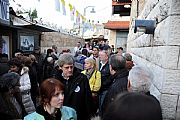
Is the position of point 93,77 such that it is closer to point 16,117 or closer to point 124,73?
point 124,73

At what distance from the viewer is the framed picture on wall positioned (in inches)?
445

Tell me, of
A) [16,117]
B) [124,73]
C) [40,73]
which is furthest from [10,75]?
[40,73]

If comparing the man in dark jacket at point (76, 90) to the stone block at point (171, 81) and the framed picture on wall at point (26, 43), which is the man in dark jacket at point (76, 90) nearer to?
the stone block at point (171, 81)

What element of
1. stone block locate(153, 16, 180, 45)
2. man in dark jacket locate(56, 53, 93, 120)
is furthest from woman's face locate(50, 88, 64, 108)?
stone block locate(153, 16, 180, 45)

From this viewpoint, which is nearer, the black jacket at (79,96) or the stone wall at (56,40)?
the black jacket at (79,96)

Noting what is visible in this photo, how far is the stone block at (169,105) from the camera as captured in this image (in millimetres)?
3008

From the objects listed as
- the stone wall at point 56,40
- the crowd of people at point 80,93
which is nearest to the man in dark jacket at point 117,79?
the crowd of people at point 80,93

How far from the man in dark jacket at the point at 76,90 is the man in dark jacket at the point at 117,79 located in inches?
13.0

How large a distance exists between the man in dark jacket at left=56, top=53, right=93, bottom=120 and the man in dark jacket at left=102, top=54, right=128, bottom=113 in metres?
0.33

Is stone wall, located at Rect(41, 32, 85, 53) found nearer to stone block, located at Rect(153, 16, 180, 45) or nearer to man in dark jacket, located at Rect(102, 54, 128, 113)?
man in dark jacket, located at Rect(102, 54, 128, 113)

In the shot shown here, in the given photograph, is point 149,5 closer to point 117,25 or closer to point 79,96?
point 79,96

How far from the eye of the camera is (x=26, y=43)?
12.0 m

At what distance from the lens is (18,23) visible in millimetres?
8695

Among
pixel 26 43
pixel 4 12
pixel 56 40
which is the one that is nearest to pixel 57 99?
pixel 4 12
